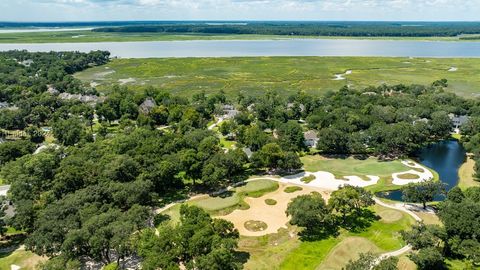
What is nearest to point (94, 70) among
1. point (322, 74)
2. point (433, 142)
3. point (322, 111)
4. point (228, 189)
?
point (322, 74)

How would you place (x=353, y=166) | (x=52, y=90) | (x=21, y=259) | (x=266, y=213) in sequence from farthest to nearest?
(x=52, y=90) → (x=353, y=166) → (x=266, y=213) → (x=21, y=259)

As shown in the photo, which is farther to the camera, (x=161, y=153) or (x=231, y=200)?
(x=161, y=153)

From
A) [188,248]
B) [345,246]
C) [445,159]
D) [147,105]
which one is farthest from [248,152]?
[147,105]

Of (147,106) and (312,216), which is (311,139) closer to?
(312,216)

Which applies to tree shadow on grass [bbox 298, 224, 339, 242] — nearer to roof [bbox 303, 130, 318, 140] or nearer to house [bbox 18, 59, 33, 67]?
roof [bbox 303, 130, 318, 140]

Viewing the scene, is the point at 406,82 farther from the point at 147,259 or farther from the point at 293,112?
the point at 147,259

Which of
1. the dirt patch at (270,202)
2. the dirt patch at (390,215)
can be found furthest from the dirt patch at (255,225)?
the dirt patch at (390,215)
